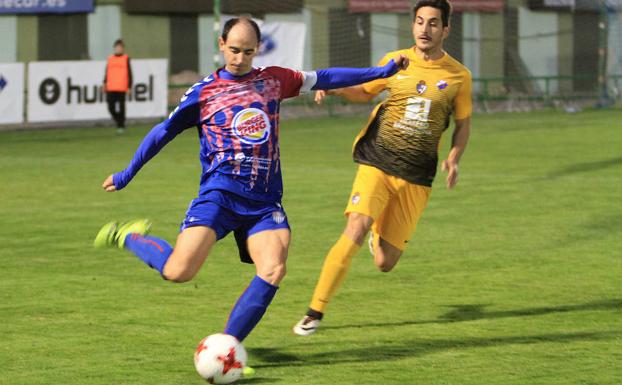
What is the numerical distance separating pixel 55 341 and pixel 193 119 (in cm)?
165

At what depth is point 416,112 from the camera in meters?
8.24

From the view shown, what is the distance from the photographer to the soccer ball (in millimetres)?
6309

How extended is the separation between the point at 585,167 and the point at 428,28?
422 inches

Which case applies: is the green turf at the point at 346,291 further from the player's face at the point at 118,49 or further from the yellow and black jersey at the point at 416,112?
the player's face at the point at 118,49

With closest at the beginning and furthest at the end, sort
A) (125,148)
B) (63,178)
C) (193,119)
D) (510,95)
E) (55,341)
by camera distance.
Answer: (193,119)
(55,341)
(63,178)
(125,148)
(510,95)

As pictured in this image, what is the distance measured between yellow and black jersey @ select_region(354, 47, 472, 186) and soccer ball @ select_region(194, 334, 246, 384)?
7.28 ft

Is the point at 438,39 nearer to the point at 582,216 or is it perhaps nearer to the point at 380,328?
the point at 380,328

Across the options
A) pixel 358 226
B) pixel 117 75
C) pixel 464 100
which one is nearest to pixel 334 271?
pixel 358 226

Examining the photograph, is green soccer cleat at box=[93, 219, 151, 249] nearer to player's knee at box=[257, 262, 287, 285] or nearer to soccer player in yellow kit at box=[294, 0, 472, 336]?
player's knee at box=[257, 262, 287, 285]

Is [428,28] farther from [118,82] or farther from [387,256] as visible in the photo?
[118,82]

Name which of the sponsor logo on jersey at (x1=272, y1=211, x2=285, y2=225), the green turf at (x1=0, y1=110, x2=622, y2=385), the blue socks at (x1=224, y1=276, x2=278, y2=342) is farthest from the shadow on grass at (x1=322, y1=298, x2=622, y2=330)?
the blue socks at (x1=224, y1=276, x2=278, y2=342)

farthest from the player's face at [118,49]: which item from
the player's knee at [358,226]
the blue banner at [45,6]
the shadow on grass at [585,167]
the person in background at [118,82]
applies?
the player's knee at [358,226]

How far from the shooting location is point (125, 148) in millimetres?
21828

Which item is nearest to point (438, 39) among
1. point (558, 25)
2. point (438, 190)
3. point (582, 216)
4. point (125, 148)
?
point (582, 216)
